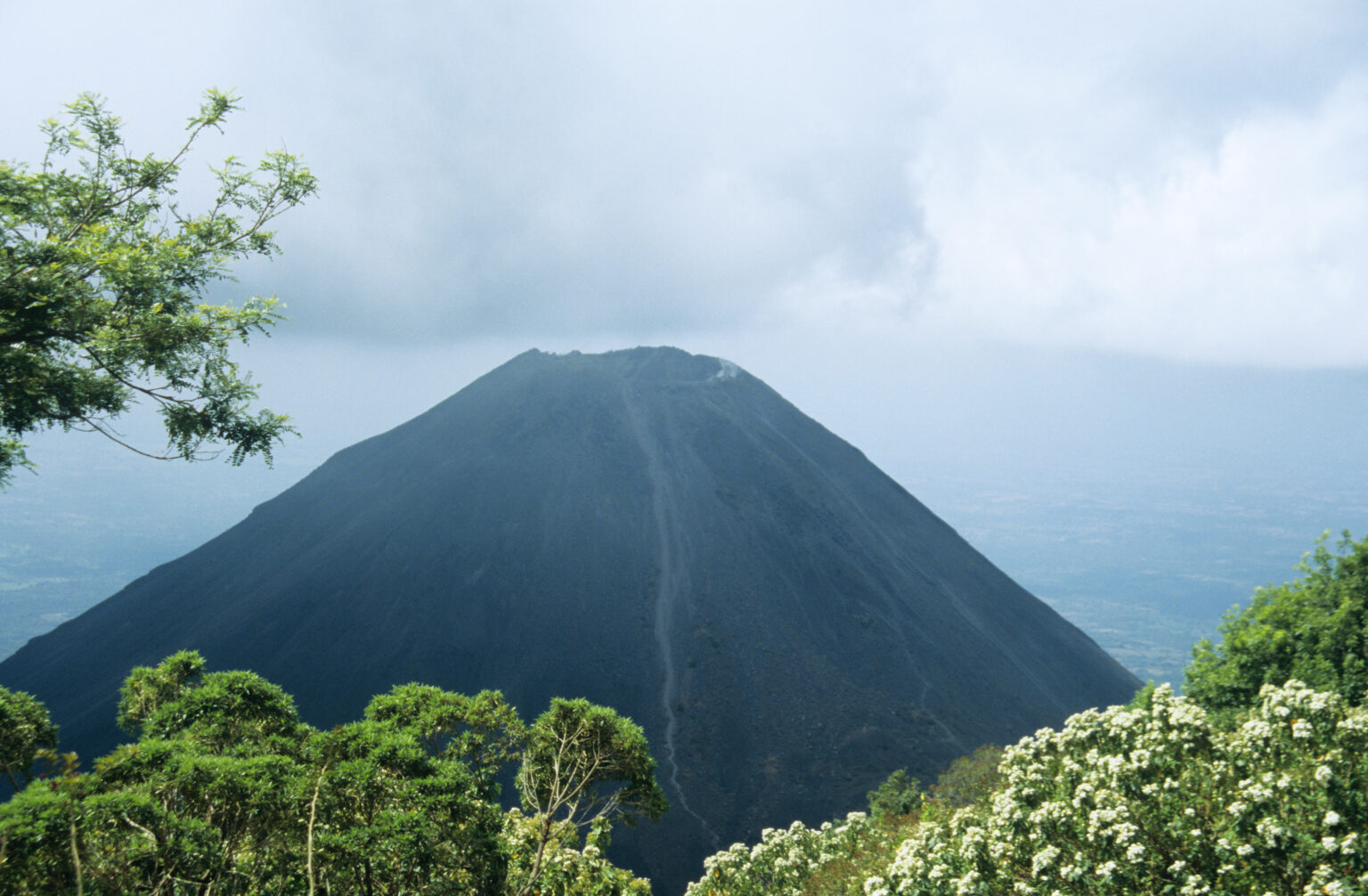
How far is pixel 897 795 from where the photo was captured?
1909 inches

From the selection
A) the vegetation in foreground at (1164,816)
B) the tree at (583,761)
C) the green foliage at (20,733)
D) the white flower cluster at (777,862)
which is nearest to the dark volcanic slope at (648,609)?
the white flower cluster at (777,862)

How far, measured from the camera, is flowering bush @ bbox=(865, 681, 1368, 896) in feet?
29.3

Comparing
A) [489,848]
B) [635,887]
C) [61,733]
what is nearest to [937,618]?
[635,887]

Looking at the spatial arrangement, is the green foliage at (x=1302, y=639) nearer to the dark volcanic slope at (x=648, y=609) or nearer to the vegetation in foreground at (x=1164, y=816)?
the vegetation in foreground at (x=1164, y=816)

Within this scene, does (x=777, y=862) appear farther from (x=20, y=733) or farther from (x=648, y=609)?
(x=648, y=609)

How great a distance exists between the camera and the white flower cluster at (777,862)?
18797 millimetres

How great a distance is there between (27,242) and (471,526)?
82.5 m

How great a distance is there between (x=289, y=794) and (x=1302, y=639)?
2875 centimetres

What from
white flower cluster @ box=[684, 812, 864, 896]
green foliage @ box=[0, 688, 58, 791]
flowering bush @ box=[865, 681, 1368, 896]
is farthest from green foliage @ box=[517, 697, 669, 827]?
green foliage @ box=[0, 688, 58, 791]

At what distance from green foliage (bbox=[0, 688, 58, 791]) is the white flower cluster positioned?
1624 cm

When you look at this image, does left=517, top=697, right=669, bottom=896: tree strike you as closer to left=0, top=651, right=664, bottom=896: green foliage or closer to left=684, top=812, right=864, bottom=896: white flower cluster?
left=0, top=651, right=664, bottom=896: green foliage

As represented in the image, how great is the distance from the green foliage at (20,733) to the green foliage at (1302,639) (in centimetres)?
2984

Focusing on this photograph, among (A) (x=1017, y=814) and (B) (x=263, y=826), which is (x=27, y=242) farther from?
(A) (x=1017, y=814)

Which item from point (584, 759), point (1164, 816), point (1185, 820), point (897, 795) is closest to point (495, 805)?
point (584, 759)
